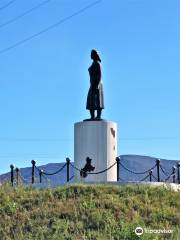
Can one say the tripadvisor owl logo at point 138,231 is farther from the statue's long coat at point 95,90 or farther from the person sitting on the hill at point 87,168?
the statue's long coat at point 95,90

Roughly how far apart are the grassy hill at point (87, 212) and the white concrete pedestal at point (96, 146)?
3.83 metres

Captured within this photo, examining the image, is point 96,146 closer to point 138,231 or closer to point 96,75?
point 96,75

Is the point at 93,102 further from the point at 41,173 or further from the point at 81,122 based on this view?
the point at 41,173

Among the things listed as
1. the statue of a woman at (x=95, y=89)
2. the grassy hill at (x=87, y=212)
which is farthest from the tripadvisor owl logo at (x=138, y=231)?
the statue of a woman at (x=95, y=89)

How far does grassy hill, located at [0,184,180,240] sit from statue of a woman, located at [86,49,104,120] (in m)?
4.86

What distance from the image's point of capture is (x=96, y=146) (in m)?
21.4

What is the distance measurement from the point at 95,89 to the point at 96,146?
6.22 ft

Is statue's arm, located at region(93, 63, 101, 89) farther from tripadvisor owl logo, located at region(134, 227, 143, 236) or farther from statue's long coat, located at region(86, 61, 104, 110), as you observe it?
tripadvisor owl logo, located at region(134, 227, 143, 236)

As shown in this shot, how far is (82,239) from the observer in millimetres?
13344

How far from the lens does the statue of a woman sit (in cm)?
2188

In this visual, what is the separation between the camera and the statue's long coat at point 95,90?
2189 centimetres

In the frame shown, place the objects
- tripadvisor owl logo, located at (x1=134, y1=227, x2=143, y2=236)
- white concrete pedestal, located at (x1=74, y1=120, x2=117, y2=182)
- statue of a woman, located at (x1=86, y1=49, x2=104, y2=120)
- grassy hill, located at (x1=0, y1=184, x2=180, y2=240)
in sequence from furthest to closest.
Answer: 1. statue of a woman, located at (x1=86, y1=49, x2=104, y2=120)
2. white concrete pedestal, located at (x1=74, y1=120, x2=117, y2=182)
3. grassy hill, located at (x1=0, y1=184, x2=180, y2=240)
4. tripadvisor owl logo, located at (x1=134, y1=227, x2=143, y2=236)

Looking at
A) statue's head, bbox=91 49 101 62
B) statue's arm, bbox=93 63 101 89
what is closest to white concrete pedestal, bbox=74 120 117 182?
statue's arm, bbox=93 63 101 89

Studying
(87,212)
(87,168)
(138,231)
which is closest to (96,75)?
(87,168)
